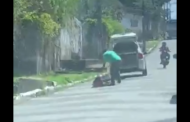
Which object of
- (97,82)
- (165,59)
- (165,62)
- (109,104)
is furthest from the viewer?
(165,59)

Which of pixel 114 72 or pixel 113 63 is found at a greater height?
pixel 113 63

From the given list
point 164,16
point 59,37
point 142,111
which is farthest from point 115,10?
point 142,111

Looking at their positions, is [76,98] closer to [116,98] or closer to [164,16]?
[116,98]

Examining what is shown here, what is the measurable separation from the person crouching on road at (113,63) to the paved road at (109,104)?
0.97 ft

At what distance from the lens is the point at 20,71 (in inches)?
637

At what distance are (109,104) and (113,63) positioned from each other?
440 cm

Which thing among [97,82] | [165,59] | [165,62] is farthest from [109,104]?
[165,59]

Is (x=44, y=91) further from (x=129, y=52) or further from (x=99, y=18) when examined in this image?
(x=129, y=52)

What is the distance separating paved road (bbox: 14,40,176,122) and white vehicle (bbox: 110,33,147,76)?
111cm

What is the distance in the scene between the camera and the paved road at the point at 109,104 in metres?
9.88

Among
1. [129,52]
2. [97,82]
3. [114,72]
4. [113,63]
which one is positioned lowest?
[97,82]

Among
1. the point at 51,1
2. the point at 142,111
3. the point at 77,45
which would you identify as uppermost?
the point at 51,1

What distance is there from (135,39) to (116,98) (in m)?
4.62

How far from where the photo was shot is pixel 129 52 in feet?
57.6
